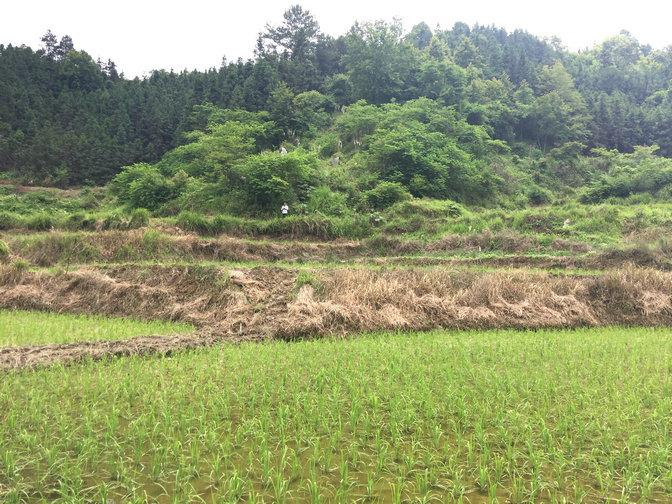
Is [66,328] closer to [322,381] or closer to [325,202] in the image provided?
[322,381]

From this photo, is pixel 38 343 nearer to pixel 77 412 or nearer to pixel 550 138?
pixel 77 412

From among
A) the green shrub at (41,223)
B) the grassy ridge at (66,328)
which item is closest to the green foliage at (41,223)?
the green shrub at (41,223)

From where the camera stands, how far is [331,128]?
36875 millimetres

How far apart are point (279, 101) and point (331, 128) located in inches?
194

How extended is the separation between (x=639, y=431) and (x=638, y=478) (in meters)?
1.06

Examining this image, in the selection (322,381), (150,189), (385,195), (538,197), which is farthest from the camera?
(538,197)

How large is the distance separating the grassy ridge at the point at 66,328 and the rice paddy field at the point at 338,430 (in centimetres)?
223

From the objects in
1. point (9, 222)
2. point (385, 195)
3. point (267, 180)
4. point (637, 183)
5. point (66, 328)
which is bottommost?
point (66, 328)

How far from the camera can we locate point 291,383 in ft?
18.9

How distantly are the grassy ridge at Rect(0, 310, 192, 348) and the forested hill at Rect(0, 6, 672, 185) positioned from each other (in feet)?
85.9

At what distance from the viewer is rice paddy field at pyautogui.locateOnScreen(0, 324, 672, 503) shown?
349 cm

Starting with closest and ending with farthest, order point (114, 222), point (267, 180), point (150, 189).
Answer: point (114, 222) → point (267, 180) → point (150, 189)

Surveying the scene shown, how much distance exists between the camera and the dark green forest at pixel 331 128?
23484 millimetres

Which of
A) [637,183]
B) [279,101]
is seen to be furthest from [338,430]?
[279,101]
